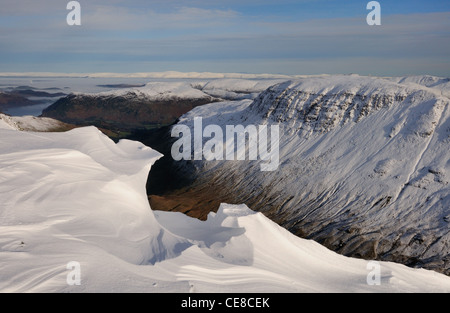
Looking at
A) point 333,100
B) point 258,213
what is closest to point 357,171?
point 333,100

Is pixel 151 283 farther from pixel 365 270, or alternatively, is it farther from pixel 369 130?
pixel 369 130

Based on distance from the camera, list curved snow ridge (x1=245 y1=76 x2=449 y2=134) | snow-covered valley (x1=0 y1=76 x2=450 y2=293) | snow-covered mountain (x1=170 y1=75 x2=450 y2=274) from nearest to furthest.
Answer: snow-covered valley (x1=0 y1=76 x2=450 y2=293)
snow-covered mountain (x1=170 y1=75 x2=450 y2=274)
curved snow ridge (x1=245 y1=76 x2=449 y2=134)

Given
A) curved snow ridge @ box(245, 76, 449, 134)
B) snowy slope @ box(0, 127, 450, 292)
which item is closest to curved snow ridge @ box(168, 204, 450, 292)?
snowy slope @ box(0, 127, 450, 292)

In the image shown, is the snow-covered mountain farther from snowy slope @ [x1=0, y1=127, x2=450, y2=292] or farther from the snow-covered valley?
snowy slope @ [x1=0, y1=127, x2=450, y2=292]

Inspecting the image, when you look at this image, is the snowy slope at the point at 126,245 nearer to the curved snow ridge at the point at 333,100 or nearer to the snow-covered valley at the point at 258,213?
the snow-covered valley at the point at 258,213

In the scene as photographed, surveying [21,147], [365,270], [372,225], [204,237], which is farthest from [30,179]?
[372,225]

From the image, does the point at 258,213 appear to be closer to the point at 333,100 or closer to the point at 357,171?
the point at 357,171

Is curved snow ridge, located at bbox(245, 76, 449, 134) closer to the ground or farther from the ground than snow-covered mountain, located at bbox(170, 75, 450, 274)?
farther from the ground
